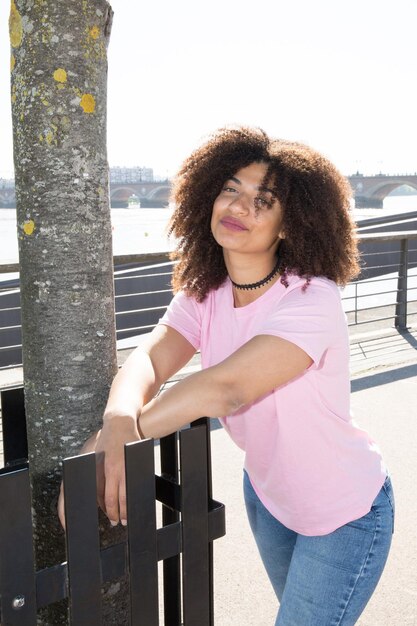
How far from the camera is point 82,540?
1219 millimetres

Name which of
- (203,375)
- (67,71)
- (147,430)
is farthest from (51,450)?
(67,71)

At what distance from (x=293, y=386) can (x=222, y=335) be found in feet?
0.90

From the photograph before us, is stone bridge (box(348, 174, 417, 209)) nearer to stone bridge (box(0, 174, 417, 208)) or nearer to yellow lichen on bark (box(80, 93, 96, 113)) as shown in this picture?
stone bridge (box(0, 174, 417, 208))

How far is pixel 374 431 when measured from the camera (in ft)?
13.4

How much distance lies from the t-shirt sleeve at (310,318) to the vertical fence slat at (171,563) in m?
0.32

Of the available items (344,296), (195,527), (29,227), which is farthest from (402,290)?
(195,527)

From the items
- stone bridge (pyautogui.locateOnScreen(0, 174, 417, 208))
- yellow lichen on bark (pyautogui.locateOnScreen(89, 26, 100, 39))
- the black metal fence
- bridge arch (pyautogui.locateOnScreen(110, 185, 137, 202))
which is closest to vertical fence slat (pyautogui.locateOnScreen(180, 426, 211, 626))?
the black metal fence

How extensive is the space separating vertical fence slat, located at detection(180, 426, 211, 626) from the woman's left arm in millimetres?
81

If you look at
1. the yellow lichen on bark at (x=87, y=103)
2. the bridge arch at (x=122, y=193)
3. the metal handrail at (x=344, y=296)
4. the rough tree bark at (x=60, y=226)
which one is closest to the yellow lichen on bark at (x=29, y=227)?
the rough tree bark at (x=60, y=226)

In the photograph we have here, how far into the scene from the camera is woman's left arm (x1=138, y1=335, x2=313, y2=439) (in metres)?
1.39

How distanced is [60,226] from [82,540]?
0.73 metres

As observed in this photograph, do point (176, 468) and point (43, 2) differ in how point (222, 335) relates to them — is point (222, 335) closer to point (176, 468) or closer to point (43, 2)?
point (176, 468)

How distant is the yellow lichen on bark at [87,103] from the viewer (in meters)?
1.62

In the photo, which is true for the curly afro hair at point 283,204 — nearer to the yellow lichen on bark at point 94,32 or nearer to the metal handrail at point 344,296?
the yellow lichen on bark at point 94,32
